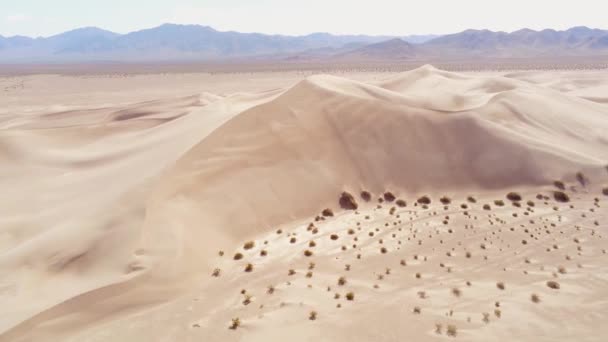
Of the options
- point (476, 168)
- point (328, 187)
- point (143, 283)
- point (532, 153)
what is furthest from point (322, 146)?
point (143, 283)

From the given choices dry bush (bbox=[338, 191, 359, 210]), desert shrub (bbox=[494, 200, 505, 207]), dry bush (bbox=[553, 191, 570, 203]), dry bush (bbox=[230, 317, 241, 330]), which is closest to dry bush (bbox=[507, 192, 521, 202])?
desert shrub (bbox=[494, 200, 505, 207])

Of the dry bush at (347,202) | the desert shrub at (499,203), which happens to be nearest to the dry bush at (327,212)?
the dry bush at (347,202)

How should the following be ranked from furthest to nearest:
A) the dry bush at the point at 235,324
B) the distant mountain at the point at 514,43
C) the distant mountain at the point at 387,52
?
the distant mountain at the point at 514,43 < the distant mountain at the point at 387,52 < the dry bush at the point at 235,324

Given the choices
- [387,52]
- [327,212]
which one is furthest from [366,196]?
[387,52]

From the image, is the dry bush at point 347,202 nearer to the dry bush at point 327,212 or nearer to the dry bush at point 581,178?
the dry bush at point 327,212

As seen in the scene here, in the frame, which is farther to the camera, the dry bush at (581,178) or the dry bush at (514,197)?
the dry bush at (581,178)

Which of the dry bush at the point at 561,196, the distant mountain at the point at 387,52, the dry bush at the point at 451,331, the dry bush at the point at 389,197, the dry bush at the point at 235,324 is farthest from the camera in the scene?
the distant mountain at the point at 387,52

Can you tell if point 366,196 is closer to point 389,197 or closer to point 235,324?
point 389,197
